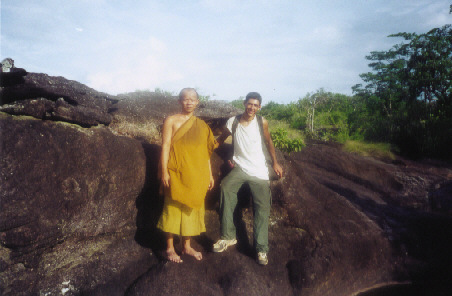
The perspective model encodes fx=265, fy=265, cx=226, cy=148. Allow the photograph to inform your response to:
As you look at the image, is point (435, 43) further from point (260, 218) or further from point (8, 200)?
point (8, 200)

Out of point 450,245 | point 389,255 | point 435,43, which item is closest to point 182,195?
point 389,255

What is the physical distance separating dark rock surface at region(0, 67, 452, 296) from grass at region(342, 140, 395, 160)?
27.9ft

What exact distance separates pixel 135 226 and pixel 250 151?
1.84 metres

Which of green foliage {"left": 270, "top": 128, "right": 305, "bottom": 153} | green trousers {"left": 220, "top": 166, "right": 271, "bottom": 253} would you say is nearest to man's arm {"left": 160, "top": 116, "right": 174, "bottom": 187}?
green trousers {"left": 220, "top": 166, "right": 271, "bottom": 253}

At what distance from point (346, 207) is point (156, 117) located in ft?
13.1

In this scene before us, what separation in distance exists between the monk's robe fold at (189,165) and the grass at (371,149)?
12.2 m

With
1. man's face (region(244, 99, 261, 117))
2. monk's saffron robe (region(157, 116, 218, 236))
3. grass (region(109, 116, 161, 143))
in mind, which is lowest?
monk's saffron robe (region(157, 116, 218, 236))

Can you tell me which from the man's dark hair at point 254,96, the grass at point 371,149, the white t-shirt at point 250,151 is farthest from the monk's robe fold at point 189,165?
the grass at point 371,149

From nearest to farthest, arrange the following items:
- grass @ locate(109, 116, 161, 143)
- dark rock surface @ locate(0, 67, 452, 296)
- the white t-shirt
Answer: dark rock surface @ locate(0, 67, 452, 296)
the white t-shirt
grass @ locate(109, 116, 161, 143)

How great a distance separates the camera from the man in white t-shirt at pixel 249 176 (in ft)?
11.6

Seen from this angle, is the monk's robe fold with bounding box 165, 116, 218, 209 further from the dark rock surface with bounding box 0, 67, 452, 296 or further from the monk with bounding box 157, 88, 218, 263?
the dark rock surface with bounding box 0, 67, 452, 296

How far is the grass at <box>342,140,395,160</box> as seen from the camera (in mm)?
13366

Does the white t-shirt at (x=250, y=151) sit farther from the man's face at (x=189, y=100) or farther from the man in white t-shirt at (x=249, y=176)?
the man's face at (x=189, y=100)

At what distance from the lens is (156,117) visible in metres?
5.03
